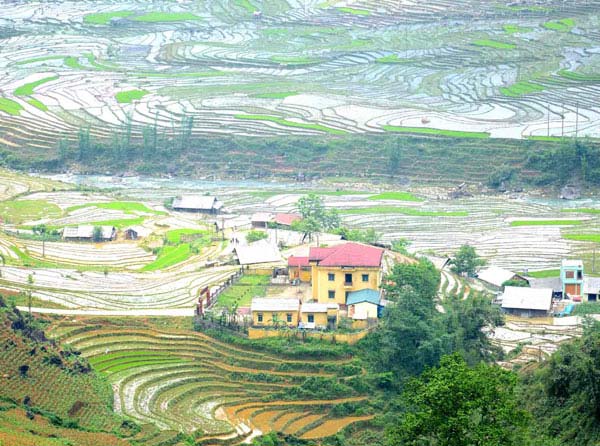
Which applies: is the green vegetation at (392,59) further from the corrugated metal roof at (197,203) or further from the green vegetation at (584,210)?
the corrugated metal roof at (197,203)

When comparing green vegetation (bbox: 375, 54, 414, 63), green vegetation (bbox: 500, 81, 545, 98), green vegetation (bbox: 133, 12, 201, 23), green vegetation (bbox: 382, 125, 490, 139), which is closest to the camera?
green vegetation (bbox: 382, 125, 490, 139)

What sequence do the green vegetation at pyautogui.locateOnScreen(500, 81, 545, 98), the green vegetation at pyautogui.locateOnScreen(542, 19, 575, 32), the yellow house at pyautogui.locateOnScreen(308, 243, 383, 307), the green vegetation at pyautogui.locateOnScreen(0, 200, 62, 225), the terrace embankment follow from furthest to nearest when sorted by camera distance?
the green vegetation at pyautogui.locateOnScreen(542, 19, 575, 32), the green vegetation at pyautogui.locateOnScreen(500, 81, 545, 98), the terrace embankment, the green vegetation at pyautogui.locateOnScreen(0, 200, 62, 225), the yellow house at pyautogui.locateOnScreen(308, 243, 383, 307)

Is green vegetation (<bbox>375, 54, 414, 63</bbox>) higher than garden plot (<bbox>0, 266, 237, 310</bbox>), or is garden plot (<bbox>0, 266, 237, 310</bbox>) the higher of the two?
green vegetation (<bbox>375, 54, 414, 63</bbox>)

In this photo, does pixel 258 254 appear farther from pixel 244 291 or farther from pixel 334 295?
pixel 334 295

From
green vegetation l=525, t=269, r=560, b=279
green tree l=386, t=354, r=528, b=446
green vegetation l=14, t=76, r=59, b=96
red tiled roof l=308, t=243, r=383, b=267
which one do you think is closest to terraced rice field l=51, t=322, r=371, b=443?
red tiled roof l=308, t=243, r=383, b=267

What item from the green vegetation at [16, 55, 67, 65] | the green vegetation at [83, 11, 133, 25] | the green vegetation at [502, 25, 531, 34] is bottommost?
the green vegetation at [16, 55, 67, 65]

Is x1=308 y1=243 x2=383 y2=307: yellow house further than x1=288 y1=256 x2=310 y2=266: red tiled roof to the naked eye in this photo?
No

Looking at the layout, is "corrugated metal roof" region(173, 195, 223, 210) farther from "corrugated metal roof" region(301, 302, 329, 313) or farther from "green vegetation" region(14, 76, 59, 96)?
"green vegetation" region(14, 76, 59, 96)

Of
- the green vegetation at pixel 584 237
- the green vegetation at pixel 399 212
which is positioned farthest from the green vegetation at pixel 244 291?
the green vegetation at pixel 399 212
